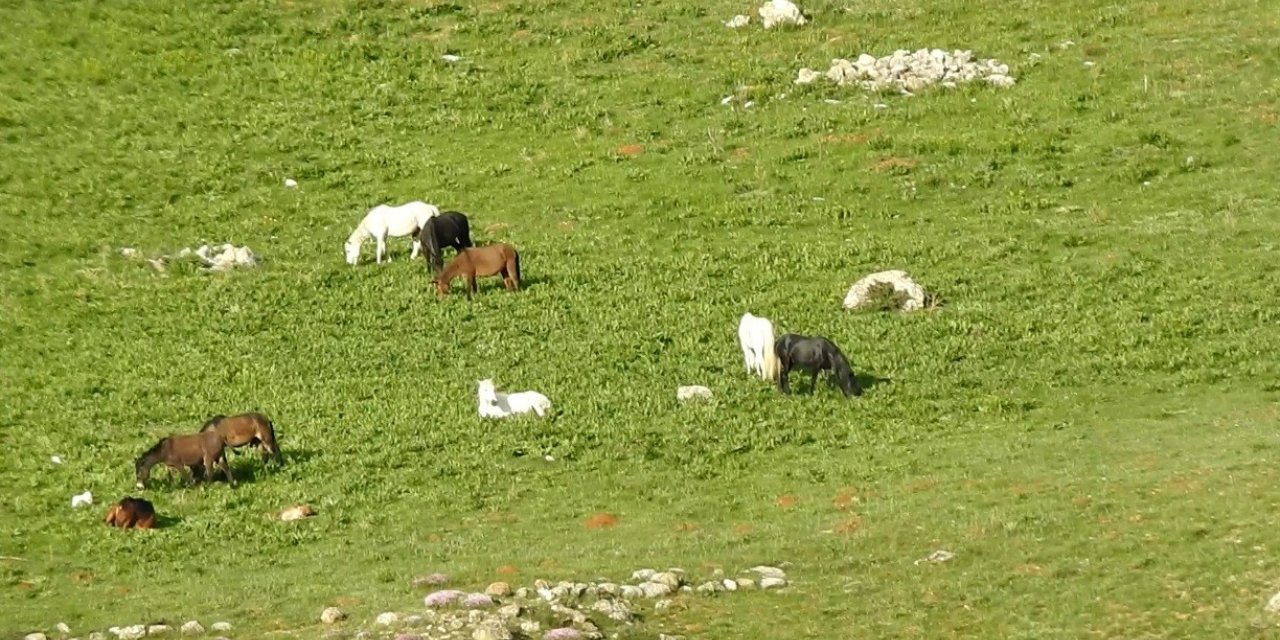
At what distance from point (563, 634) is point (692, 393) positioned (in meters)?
9.83

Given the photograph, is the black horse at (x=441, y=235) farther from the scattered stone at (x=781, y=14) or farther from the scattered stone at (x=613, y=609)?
the scattered stone at (x=613, y=609)

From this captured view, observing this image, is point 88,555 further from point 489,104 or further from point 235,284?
point 489,104

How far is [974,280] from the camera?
1251 inches

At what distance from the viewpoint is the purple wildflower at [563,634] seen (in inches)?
669

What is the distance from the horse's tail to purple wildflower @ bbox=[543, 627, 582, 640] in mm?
10139

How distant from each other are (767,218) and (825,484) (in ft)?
43.5

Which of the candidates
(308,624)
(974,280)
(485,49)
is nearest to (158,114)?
(485,49)

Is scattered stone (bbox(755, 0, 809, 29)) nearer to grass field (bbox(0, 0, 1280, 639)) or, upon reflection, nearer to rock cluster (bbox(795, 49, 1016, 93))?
grass field (bbox(0, 0, 1280, 639))

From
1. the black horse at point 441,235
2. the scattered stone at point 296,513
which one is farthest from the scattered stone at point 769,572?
the black horse at point 441,235

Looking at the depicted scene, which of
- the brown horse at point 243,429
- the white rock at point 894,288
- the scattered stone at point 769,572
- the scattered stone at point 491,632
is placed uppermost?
the white rock at point 894,288

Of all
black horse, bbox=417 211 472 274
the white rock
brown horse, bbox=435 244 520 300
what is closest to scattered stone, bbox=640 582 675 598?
the white rock

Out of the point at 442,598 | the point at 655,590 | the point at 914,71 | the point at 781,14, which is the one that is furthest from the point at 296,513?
the point at 781,14

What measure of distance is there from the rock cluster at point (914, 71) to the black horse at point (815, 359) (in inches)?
633

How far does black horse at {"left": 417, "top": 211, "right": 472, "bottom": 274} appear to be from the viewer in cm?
3347
